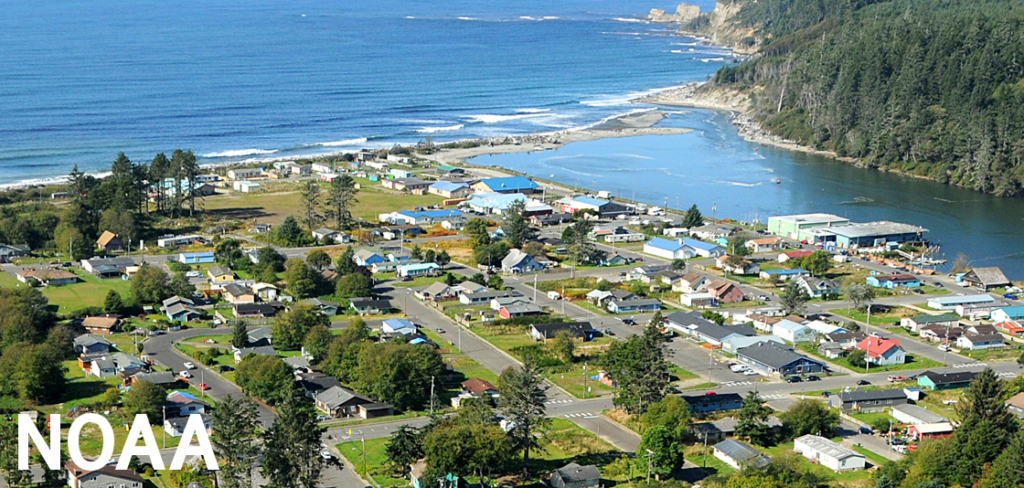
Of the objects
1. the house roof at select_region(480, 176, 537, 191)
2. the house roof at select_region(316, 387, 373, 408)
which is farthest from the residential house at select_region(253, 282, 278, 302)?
the house roof at select_region(480, 176, 537, 191)

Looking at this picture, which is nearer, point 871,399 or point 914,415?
point 914,415

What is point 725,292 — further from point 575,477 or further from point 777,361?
point 575,477

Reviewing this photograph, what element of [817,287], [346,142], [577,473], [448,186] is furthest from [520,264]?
[346,142]

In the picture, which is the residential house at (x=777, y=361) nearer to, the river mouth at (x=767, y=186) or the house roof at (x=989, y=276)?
the house roof at (x=989, y=276)

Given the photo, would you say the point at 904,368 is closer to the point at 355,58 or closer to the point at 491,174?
the point at 491,174

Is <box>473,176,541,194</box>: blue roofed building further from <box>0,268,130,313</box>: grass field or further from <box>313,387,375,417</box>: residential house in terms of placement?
<box>313,387,375,417</box>: residential house

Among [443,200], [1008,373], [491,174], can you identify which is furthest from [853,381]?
[491,174]
